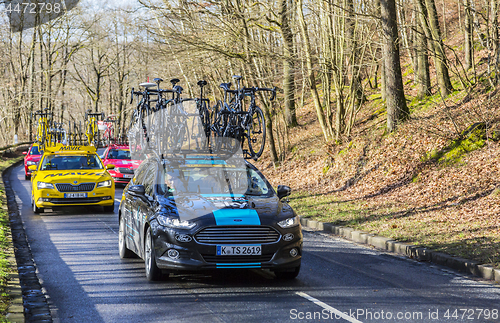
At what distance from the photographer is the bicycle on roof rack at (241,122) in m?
10.7

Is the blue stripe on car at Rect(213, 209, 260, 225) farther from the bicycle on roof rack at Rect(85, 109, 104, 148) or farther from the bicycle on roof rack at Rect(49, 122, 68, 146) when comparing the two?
the bicycle on roof rack at Rect(49, 122, 68, 146)

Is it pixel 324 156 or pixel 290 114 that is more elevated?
pixel 290 114

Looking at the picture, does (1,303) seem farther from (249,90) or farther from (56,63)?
(56,63)

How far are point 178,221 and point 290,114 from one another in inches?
917

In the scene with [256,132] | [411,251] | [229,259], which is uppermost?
[256,132]

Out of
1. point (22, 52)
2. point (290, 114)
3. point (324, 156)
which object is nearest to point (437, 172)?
point (324, 156)

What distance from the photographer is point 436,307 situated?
6203mm

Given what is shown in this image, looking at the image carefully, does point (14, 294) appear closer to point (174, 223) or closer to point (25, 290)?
point (25, 290)

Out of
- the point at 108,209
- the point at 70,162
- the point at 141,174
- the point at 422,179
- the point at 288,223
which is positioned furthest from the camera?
the point at 70,162

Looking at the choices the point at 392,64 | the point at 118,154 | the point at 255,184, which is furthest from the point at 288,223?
the point at 118,154

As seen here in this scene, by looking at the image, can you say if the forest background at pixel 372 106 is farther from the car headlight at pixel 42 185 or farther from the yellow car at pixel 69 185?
the car headlight at pixel 42 185

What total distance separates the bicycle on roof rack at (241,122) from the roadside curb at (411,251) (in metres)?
2.65

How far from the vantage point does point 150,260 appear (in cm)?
730

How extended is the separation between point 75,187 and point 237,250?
9.06 meters
